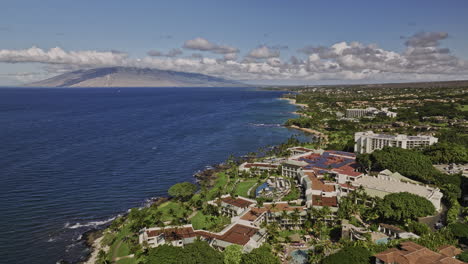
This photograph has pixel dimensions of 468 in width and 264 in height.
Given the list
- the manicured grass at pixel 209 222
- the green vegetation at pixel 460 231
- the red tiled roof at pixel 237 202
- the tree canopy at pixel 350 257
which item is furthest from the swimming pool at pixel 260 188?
the green vegetation at pixel 460 231

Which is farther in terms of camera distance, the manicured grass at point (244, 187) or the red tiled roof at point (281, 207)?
the manicured grass at point (244, 187)

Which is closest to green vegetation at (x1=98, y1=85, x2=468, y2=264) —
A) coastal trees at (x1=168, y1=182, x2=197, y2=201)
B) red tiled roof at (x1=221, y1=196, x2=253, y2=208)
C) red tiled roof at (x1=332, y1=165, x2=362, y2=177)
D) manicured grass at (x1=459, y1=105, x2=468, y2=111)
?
coastal trees at (x1=168, y1=182, x2=197, y2=201)

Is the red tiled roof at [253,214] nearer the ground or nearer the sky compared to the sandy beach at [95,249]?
nearer the sky

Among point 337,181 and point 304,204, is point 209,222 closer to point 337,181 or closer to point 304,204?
point 304,204

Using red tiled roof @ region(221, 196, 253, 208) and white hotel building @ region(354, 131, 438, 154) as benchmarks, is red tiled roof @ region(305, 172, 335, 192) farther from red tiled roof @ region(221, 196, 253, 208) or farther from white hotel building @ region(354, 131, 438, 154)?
white hotel building @ region(354, 131, 438, 154)

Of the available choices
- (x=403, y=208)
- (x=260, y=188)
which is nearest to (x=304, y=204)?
(x=260, y=188)

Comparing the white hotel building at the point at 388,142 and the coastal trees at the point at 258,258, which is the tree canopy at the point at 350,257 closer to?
the coastal trees at the point at 258,258

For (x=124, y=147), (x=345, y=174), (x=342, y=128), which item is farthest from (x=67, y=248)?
(x=342, y=128)
